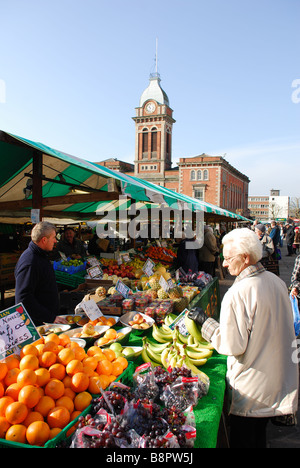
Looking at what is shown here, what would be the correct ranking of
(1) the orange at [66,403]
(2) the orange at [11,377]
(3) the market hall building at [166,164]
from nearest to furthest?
1. (1) the orange at [66,403]
2. (2) the orange at [11,377]
3. (3) the market hall building at [166,164]

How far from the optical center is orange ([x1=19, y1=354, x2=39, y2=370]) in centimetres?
173

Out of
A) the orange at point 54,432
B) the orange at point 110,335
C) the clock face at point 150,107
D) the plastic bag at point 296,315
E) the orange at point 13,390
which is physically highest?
the clock face at point 150,107

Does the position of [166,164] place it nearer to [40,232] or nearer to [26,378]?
[40,232]

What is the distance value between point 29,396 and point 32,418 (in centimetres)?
10

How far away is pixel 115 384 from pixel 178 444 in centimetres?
47

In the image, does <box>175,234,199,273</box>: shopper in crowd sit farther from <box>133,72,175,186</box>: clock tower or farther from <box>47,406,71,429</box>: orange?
<box>133,72,175,186</box>: clock tower

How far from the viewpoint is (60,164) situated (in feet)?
19.9

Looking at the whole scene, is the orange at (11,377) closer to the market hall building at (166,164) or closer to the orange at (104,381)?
the orange at (104,381)

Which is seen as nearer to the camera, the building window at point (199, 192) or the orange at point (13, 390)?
the orange at point (13, 390)

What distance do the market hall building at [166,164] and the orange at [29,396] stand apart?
46.6 meters

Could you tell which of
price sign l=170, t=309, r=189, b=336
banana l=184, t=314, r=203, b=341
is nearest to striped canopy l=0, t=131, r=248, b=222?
price sign l=170, t=309, r=189, b=336

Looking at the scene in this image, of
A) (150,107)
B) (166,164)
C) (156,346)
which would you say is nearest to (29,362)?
(156,346)

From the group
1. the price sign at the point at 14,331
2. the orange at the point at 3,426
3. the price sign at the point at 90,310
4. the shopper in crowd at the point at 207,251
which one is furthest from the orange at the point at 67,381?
the shopper in crowd at the point at 207,251

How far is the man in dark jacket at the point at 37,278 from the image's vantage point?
2.91 m
